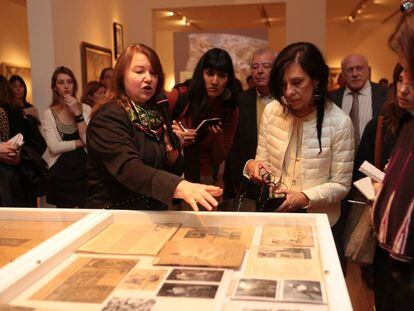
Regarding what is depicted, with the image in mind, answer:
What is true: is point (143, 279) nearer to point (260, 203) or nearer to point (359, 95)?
point (260, 203)

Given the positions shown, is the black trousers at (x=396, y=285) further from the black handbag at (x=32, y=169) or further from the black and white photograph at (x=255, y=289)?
the black handbag at (x=32, y=169)

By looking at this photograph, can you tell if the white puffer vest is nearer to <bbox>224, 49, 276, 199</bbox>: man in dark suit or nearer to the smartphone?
the smartphone

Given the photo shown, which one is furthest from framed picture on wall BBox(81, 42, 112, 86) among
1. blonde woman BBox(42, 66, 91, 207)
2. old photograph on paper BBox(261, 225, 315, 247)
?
old photograph on paper BBox(261, 225, 315, 247)

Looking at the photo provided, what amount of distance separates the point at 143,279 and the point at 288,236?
0.56 m

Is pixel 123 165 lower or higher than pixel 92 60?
lower

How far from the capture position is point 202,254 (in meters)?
1.47

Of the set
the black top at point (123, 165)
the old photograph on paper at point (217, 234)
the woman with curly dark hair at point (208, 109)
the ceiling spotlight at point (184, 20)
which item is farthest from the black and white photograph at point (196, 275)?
the ceiling spotlight at point (184, 20)

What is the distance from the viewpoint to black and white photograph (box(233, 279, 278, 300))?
3.92ft

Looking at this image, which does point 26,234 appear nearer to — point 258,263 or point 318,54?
point 258,263

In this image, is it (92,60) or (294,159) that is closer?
(294,159)

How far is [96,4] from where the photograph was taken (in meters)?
6.50

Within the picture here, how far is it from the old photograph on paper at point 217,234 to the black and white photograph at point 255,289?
0.96ft

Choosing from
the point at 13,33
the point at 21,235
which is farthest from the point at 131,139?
the point at 13,33

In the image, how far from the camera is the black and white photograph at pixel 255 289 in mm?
1196
